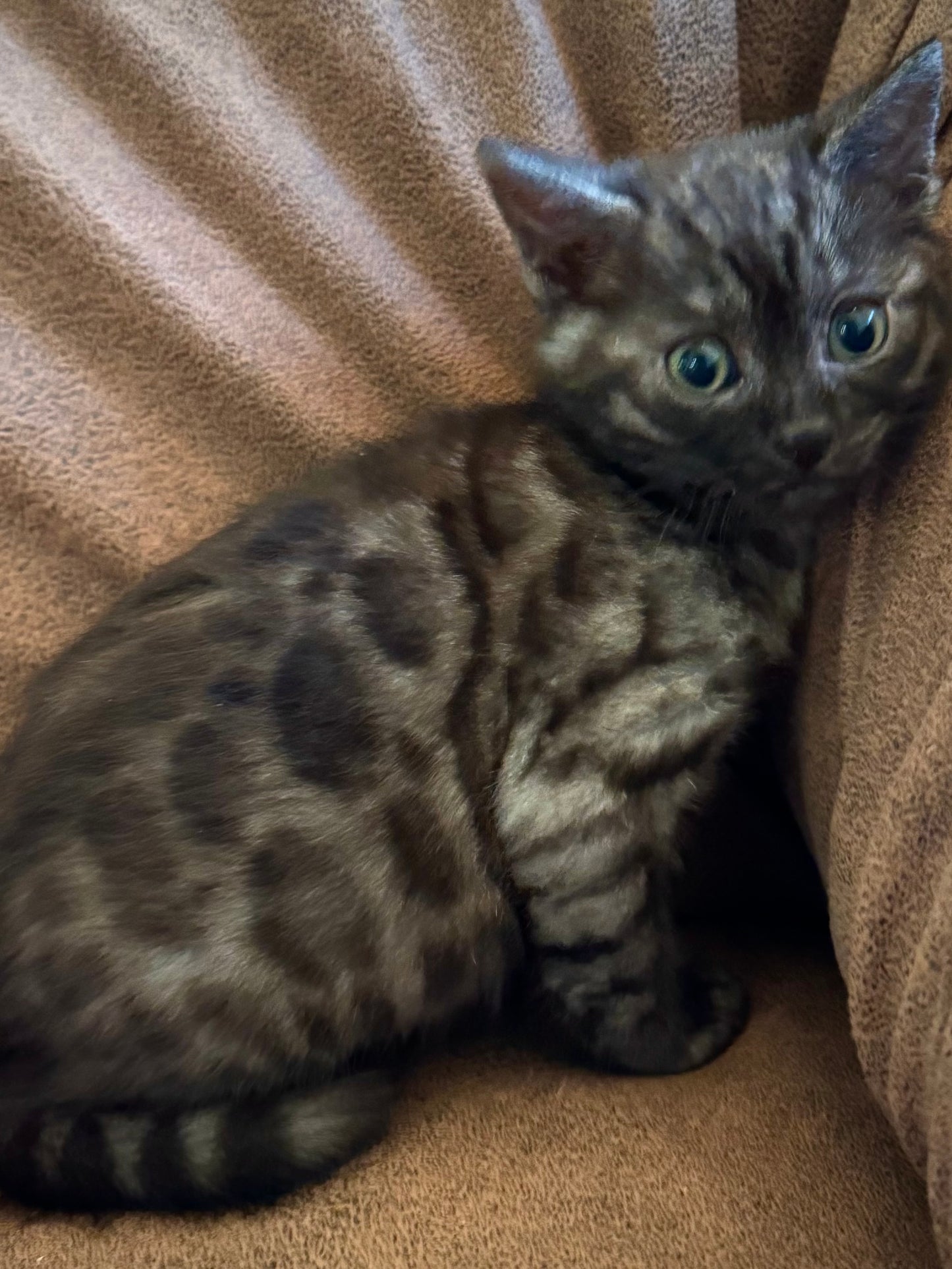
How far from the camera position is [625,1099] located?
0.94 m

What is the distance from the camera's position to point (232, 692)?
3.03ft

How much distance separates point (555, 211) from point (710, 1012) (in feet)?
2.39

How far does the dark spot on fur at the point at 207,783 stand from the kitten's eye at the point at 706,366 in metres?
A: 0.48

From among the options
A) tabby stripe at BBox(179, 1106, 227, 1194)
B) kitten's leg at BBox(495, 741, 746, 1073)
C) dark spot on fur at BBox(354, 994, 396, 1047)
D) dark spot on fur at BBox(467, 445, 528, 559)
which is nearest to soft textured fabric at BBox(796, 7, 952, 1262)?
kitten's leg at BBox(495, 741, 746, 1073)

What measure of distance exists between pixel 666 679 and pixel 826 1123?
371mm

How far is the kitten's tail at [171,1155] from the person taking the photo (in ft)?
2.82

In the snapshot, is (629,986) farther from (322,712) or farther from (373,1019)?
(322,712)

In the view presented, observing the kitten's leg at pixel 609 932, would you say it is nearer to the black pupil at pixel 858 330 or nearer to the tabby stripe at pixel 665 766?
the tabby stripe at pixel 665 766

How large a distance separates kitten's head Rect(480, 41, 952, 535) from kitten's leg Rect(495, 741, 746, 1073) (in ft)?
0.97

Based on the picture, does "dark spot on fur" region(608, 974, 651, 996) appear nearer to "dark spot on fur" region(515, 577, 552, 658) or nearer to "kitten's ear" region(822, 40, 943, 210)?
"dark spot on fur" region(515, 577, 552, 658)

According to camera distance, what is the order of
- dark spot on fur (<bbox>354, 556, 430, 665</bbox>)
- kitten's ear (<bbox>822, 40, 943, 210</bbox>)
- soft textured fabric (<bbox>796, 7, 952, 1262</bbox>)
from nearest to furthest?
1. soft textured fabric (<bbox>796, 7, 952, 1262</bbox>)
2. kitten's ear (<bbox>822, 40, 943, 210</bbox>)
3. dark spot on fur (<bbox>354, 556, 430, 665</bbox>)

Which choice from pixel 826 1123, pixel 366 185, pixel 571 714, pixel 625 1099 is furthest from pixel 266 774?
pixel 366 185

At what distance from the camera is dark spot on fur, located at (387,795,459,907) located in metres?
0.95

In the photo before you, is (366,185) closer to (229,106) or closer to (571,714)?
(229,106)
